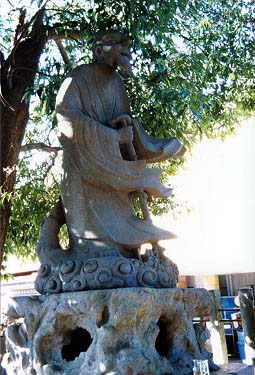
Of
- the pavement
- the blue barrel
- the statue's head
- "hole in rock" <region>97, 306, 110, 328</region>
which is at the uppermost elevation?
the statue's head

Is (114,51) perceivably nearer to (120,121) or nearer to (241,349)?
(120,121)

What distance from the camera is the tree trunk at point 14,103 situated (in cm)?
511

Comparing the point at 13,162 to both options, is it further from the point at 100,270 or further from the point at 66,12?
the point at 100,270

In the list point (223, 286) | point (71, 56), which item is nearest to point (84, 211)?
point (71, 56)

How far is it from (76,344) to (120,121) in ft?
5.16

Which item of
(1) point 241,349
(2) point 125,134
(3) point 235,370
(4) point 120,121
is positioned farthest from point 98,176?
(1) point 241,349

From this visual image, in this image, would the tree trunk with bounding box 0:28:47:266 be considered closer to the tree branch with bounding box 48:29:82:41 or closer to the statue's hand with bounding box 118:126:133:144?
the tree branch with bounding box 48:29:82:41

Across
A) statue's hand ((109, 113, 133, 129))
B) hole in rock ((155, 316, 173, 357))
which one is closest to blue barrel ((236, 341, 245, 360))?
hole in rock ((155, 316, 173, 357))

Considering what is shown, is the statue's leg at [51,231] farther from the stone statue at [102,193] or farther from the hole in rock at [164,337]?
the hole in rock at [164,337]

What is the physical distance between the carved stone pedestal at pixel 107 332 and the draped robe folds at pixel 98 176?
48 centimetres

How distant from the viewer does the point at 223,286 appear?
1413 cm

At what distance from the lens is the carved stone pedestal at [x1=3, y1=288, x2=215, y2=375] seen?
8.73 ft

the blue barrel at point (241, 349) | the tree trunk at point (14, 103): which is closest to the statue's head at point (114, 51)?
the tree trunk at point (14, 103)

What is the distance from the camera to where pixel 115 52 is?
142 inches
